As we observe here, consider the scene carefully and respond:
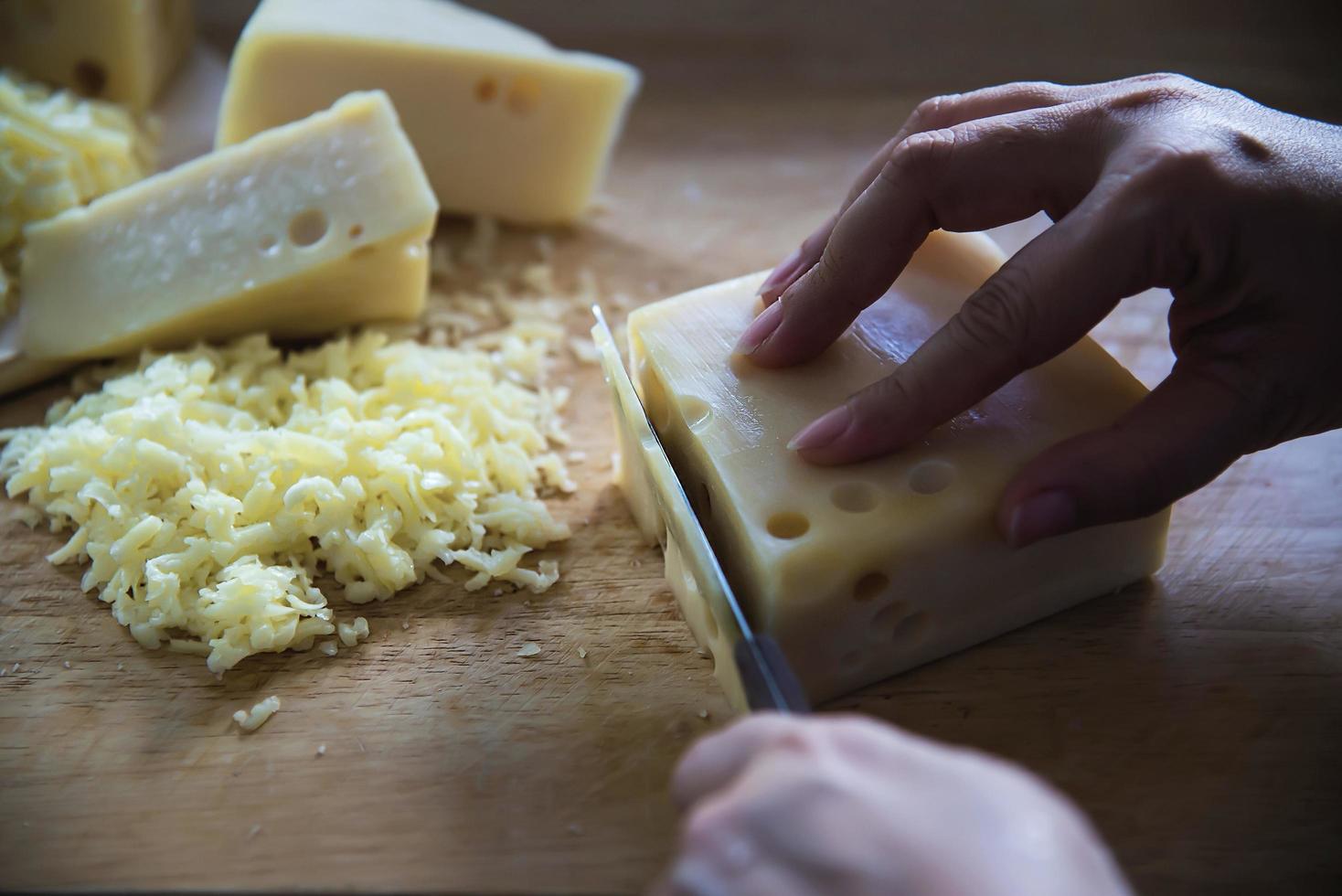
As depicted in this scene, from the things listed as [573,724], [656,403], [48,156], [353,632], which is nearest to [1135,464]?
[656,403]

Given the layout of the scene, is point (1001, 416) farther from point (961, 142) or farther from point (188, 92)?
point (188, 92)

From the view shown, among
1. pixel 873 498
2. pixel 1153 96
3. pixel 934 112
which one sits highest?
pixel 1153 96

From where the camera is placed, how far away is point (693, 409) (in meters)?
1.60

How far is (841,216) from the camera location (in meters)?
1.57

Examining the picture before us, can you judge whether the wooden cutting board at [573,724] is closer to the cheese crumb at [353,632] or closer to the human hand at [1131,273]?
the cheese crumb at [353,632]

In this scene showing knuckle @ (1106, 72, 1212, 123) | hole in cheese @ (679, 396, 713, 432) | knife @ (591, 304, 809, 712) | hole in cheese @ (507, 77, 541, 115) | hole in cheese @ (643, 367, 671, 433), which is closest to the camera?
knife @ (591, 304, 809, 712)

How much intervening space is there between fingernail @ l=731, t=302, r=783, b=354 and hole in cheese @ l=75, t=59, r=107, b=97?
1.80m

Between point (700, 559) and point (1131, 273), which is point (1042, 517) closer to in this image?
point (1131, 273)

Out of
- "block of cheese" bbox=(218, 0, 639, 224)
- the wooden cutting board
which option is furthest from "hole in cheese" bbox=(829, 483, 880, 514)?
"block of cheese" bbox=(218, 0, 639, 224)

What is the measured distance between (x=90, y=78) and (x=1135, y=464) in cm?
242

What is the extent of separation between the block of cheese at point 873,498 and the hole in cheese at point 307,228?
2.22ft

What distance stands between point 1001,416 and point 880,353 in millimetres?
198

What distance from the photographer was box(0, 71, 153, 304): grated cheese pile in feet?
7.19

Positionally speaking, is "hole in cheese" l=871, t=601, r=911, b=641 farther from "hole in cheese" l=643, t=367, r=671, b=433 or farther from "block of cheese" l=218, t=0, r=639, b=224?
"block of cheese" l=218, t=0, r=639, b=224
